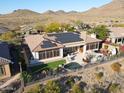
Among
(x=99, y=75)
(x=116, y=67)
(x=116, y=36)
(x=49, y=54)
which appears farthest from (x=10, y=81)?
(x=116, y=36)

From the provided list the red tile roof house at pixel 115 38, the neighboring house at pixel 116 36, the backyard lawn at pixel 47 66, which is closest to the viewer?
the backyard lawn at pixel 47 66

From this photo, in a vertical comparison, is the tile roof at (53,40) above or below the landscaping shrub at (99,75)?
above

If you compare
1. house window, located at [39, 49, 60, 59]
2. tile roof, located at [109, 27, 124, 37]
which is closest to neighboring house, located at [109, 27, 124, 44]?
tile roof, located at [109, 27, 124, 37]

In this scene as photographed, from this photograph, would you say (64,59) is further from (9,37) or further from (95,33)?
(9,37)

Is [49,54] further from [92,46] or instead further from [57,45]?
[92,46]

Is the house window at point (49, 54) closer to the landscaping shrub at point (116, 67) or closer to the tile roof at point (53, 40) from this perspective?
the tile roof at point (53, 40)

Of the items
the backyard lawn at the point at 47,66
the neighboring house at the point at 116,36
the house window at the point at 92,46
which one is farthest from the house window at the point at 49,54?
the neighboring house at the point at 116,36

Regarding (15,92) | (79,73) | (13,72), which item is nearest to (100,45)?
(79,73)

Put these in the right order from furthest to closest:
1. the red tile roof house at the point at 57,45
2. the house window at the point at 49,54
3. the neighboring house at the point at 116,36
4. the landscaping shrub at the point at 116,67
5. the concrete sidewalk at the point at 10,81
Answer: the neighboring house at the point at 116,36 → the house window at the point at 49,54 → the red tile roof house at the point at 57,45 → the landscaping shrub at the point at 116,67 → the concrete sidewalk at the point at 10,81

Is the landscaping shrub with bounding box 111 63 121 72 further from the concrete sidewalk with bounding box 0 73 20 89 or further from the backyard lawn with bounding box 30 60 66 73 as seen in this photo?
the concrete sidewalk with bounding box 0 73 20 89
